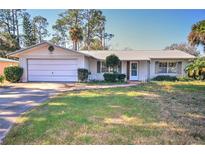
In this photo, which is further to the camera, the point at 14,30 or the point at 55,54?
the point at 14,30

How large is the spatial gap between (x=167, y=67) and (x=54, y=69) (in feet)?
33.5

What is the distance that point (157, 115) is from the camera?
7309 mm

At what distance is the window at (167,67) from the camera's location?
877 inches

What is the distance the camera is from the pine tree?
21494mm

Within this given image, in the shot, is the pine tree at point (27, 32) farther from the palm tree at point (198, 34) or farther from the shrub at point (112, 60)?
the palm tree at point (198, 34)

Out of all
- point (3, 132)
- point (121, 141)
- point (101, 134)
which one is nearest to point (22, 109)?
point (3, 132)

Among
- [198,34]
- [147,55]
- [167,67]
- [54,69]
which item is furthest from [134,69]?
[54,69]

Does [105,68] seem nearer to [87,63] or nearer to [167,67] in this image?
[87,63]

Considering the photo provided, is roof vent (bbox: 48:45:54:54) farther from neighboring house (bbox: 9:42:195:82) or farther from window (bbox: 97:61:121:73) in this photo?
window (bbox: 97:61:121:73)

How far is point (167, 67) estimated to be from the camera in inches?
880

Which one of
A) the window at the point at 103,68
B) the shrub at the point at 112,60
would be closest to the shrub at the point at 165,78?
the shrub at the point at 112,60

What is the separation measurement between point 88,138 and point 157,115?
2.83 meters

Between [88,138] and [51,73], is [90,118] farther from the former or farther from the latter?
[51,73]
